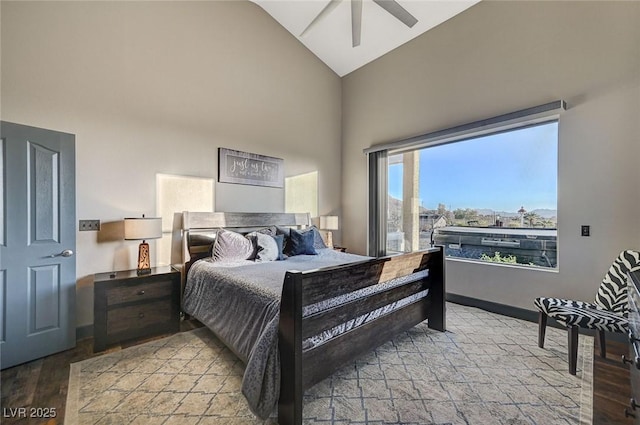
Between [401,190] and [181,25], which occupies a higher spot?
[181,25]

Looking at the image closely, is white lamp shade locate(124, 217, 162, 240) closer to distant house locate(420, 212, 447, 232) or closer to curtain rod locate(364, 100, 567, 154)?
curtain rod locate(364, 100, 567, 154)

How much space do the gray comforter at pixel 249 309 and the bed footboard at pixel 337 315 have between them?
0.30 feet

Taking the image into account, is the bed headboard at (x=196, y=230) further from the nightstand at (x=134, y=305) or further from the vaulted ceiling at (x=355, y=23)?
the vaulted ceiling at (x=355, y=23)

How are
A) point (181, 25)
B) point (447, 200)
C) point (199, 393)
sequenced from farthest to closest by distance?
point (447, 200) → point (181, 25) → point (199, 393)

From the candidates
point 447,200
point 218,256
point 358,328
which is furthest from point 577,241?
point 218,256

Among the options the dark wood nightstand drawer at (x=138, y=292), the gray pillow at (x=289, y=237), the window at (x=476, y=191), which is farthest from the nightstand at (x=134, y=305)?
the window at (x=476, y=191)

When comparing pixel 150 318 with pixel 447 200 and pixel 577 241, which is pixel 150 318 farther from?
pixel 577 241

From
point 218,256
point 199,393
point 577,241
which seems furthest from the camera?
point 218,256

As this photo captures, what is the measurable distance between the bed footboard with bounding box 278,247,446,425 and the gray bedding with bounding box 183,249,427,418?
0.17 ft

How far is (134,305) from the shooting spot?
2.67 meters

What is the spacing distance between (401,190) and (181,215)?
353cm

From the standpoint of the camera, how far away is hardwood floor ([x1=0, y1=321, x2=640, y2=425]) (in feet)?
5.55

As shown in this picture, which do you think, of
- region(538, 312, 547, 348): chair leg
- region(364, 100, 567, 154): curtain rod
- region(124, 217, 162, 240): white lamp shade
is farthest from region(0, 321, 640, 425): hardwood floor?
region(364, 100, 567, 154): curtain rod

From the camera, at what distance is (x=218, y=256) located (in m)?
3.19
